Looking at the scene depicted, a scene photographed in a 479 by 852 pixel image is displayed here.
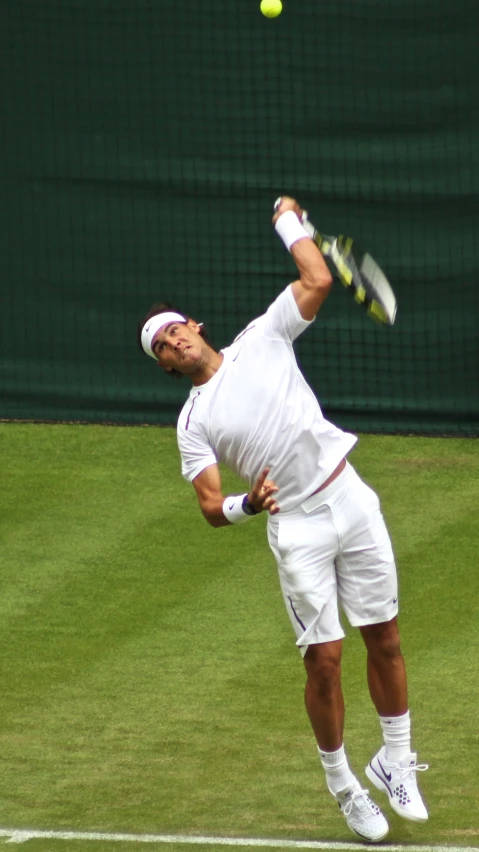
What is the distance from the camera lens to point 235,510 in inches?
244

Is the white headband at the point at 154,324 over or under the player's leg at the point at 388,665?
over

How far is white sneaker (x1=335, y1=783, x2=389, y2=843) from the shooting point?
248 inches

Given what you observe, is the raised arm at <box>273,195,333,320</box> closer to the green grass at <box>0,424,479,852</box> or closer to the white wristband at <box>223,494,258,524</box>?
the white wristband at <box>223,494,258,524</box>

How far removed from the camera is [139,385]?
40.6 feet

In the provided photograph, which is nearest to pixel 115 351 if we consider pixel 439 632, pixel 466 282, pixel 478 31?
pixel 466 282

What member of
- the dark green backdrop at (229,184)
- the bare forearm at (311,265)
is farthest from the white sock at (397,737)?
the dark green backdrop at (229,184)

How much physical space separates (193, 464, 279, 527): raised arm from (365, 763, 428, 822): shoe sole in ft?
3.92

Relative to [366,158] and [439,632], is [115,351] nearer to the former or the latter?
[366,158]

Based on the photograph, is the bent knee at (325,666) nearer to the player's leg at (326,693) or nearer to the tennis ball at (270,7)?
the player's leg at (326,693)

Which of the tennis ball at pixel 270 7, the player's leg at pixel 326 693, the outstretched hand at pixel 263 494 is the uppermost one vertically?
the tennis ball at pixel 270 7

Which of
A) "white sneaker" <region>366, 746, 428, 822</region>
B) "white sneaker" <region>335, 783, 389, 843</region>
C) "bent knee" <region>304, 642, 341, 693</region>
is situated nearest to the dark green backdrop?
"white sneaker" <region>366, 746, 428, 822</region>

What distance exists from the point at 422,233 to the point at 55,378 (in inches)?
120

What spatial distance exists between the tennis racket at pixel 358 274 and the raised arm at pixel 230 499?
0.92 m

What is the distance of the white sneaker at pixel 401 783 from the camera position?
6348 millimetres
